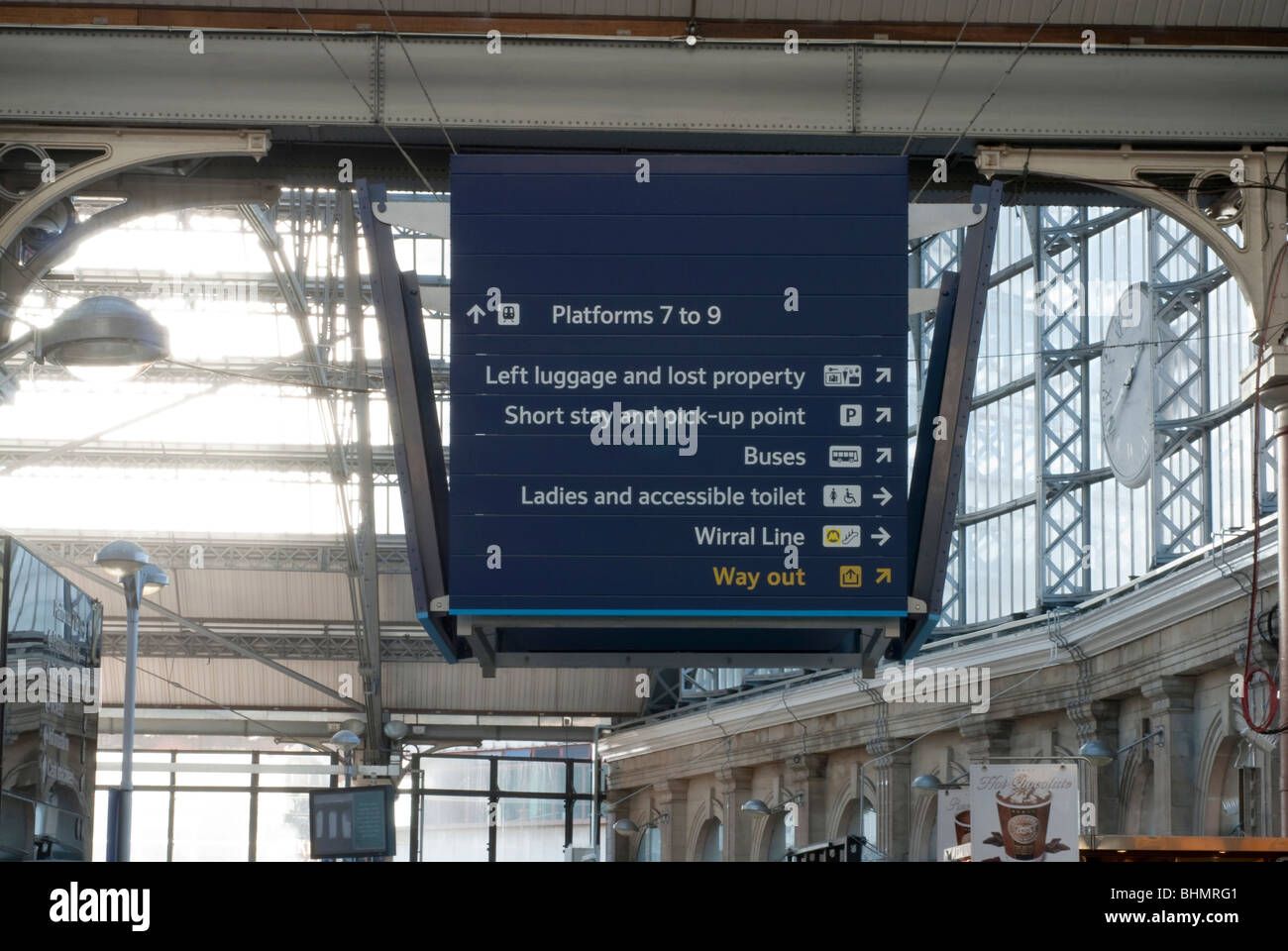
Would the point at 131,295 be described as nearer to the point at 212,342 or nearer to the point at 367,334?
the point at 212,342

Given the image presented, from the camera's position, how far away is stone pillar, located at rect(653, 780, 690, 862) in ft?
143

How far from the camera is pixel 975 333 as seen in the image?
8.71 m

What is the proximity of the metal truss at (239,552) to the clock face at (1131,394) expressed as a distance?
1792 centimetres

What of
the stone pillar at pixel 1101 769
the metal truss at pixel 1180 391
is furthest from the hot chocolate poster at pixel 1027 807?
the metal truss at pixel 1180 391

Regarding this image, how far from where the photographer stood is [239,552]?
38.6m

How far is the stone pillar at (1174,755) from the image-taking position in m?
24.5

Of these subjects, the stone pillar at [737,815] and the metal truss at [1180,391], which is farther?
the stone pillar at [737,815]

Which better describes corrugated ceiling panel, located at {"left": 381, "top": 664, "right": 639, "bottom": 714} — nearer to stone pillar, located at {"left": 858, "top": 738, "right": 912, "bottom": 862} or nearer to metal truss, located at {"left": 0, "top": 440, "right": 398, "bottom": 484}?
metal truss, located at {"left": 0, "top": 440, "right": 398, "bottom": 484}

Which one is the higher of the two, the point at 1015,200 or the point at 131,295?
the point at 131,295

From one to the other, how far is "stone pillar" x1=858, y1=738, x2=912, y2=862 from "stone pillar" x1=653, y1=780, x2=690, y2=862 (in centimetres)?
995

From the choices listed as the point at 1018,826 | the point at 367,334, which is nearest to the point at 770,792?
the point at 367,334

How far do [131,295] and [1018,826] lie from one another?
24.9 m
